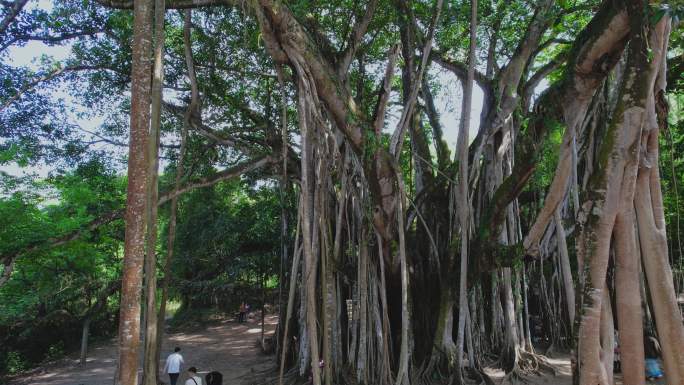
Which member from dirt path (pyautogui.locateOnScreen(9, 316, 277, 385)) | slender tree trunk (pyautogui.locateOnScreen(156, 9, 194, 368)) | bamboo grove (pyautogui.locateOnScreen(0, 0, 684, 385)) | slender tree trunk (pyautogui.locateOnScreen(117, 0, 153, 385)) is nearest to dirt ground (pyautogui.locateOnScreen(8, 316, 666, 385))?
dirt path (pyautogui.locateOnScreen(9, 316, 277, 385))

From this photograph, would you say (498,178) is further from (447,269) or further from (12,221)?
(12,221)

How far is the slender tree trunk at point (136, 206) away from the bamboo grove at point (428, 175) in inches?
0.5

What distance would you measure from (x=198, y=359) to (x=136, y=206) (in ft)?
23.1

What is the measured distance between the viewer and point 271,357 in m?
8.22

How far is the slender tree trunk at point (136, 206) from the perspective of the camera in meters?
2.57

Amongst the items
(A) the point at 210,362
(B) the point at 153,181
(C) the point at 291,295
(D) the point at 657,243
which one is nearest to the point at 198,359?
(A) the point at 210,362

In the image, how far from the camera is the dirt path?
300 inches

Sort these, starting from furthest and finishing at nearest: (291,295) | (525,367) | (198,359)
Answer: (198,359), (525,367), (291,295)

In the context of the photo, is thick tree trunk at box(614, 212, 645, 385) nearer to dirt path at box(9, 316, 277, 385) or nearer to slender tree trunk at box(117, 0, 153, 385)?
slender tree trunk at box(117, 0, 153, 385)

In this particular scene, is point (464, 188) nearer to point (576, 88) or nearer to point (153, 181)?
point (576, 88)

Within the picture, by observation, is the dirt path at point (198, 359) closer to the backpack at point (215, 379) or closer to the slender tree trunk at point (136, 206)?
the backpack at point (215, 379)

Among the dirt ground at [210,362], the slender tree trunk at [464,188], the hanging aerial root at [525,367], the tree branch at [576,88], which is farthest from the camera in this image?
the dirt ground at [210,362]

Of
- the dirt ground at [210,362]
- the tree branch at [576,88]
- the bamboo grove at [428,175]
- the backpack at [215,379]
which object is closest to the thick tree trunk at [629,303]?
the bamboo grove at [428,175]

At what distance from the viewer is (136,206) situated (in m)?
2.71
